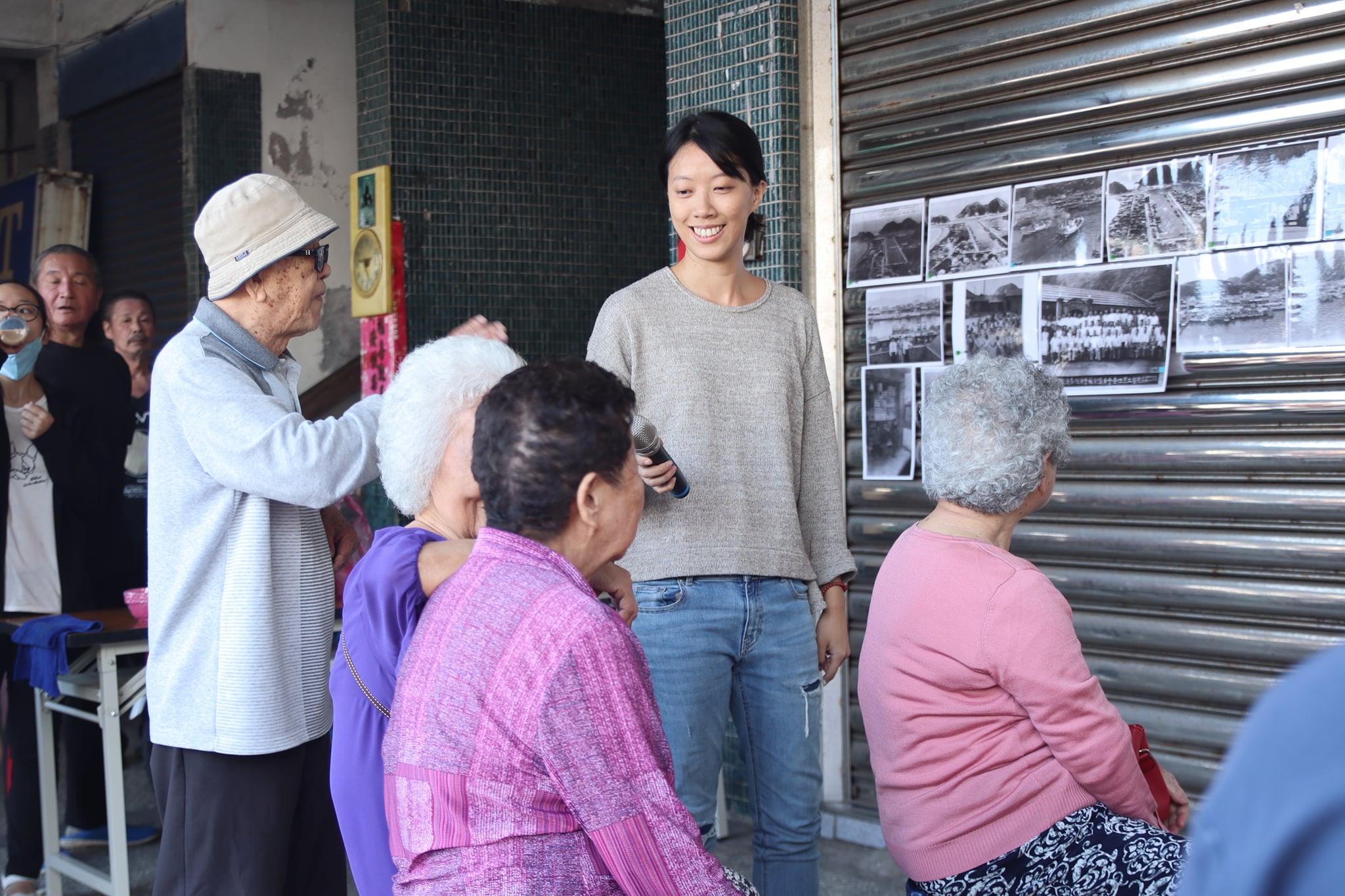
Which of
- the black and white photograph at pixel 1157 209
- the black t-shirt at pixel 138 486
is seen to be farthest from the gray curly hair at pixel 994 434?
the black t-shirt at pixel 138 486

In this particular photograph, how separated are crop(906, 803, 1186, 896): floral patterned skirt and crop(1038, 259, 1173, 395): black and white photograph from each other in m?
1.51

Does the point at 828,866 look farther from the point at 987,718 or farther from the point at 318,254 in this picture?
the point at 318,254

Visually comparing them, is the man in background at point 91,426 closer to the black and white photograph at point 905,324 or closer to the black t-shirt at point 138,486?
the black t-shirt at point 138,486

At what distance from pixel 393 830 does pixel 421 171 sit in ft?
15.1

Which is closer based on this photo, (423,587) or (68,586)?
(423,587)

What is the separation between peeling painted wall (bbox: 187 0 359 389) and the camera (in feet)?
22.4

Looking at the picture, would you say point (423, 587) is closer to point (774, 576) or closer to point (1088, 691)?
point (774, 576)

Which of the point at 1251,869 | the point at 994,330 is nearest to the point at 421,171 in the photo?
the point at 994,330

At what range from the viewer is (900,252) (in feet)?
12.2

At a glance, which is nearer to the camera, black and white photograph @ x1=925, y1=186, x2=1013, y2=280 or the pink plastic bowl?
black and white photograph @ x1=925, y1=186, x2=1013, y2=280

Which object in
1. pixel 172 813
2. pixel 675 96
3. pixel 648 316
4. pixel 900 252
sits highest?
pixel 675 96

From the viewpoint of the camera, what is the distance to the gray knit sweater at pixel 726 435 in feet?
7.97

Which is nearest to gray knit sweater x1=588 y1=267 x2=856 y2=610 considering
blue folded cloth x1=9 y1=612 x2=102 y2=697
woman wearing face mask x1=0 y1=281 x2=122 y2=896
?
blue folded cloth x1=9 y1=612 x2=102 y2=697

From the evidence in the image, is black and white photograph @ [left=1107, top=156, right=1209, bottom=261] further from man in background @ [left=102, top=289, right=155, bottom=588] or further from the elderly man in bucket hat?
man in background @ [left=102, top=289, right=155, bottom=588]
